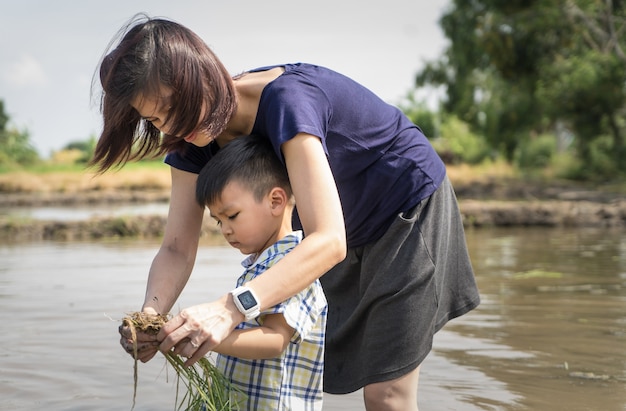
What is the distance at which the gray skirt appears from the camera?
2377mm

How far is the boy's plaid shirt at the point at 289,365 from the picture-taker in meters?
2.04

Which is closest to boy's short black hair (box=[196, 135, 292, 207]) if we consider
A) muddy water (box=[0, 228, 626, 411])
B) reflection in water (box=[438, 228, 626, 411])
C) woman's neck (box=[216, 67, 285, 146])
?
woman's neck (box=[216, 67, 285, 146])

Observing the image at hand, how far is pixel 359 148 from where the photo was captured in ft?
7.48

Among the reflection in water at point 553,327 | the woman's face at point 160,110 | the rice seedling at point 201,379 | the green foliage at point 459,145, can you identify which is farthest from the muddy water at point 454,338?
the green foliage at point 459,145

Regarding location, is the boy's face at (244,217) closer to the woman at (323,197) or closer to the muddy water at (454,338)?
the woman at (323,197)

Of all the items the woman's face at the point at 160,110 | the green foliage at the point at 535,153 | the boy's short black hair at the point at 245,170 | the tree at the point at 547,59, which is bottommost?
the green foliage at the point at 535,153

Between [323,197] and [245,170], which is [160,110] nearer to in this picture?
[245,170]

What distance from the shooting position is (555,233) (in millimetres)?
11414

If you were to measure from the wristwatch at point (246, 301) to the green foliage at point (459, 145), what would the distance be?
29.0 meters

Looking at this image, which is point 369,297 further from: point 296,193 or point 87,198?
point 87,198

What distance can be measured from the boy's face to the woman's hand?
1.12 feet

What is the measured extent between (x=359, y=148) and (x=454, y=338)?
2.99 meters

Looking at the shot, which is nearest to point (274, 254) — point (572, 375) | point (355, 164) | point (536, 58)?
point (355, 164)

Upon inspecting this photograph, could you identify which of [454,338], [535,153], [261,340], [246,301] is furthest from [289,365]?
[535,153]
